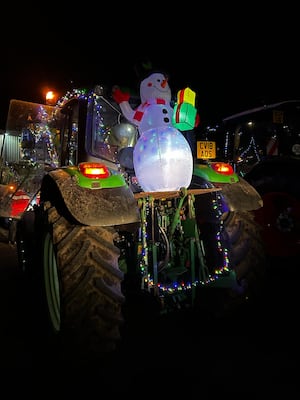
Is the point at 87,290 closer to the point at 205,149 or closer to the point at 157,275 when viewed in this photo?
the point at 157,275

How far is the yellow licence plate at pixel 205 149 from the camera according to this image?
636 cm

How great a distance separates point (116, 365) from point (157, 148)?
70.5 inches

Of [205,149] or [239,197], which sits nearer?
[239,197]

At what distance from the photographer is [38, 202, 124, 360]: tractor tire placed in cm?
258

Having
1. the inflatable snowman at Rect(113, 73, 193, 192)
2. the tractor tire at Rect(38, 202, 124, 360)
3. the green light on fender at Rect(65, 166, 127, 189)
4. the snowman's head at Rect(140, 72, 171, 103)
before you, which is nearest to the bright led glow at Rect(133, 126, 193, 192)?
the inflatable snowman at Rect(113, 73, 193, 192)

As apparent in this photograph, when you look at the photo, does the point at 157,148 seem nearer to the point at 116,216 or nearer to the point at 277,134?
the point at 116,216

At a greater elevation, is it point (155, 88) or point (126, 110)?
point (155, 88)

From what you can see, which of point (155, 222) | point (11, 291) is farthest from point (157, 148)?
point (11, 291)

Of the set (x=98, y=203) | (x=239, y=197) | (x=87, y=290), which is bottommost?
(x=87, y=290)

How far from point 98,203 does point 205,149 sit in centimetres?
409

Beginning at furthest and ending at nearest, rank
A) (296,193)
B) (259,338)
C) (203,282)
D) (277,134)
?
(277,134) < (296,193) < (203,282) < (259,338)

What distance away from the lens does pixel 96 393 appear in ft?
7.65

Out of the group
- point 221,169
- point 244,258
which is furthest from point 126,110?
point 244,258

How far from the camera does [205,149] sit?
6.51 m
